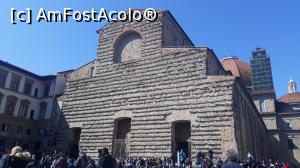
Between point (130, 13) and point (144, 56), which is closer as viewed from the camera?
point (144, 56)

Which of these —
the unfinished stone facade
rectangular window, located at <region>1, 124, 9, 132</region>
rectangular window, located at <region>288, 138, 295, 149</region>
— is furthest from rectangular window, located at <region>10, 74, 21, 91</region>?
rectangular window, located at <region>288, 138, 295, 149</region>

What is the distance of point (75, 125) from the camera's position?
65.7 feet

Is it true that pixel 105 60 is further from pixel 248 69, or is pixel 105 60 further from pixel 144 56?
pixel 248 69

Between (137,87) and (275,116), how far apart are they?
2725cm

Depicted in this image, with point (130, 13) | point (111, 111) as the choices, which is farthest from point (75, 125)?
point (130, 13)

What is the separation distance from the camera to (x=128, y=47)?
798 inches

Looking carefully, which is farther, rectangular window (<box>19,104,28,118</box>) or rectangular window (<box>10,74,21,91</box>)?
rectangular window (<box>19,104,28,118</box>)

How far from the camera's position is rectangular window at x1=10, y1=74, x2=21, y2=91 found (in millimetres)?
27005

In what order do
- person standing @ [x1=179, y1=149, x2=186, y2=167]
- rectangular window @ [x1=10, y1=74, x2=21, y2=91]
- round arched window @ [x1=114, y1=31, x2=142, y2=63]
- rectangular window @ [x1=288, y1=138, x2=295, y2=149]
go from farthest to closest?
1. rectangular window @ [x1=288, y1=138, x2=295, y2=149]
2. rectangular window @ [x1=10, y1=74, x2=21, y2=91]
3. round arched window @ [x1=114, y1=31, x2=142, y2=63]
4. person standing @ [x1=179, y1=149, x2=186, y2=167]

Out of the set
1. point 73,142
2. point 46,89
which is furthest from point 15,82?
point 73,142

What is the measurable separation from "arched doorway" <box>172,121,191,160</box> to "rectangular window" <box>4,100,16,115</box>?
1688 cm

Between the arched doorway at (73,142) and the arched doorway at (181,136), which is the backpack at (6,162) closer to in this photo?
the arched doorway at (181,136)

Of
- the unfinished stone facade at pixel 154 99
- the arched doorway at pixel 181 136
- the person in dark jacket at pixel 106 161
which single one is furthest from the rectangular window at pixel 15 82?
the person in dark jacket at pixel 106 161

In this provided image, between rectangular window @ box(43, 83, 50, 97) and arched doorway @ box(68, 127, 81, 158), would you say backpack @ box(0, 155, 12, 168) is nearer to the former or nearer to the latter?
arched doorway @ box(68, 127, 81, 158)
